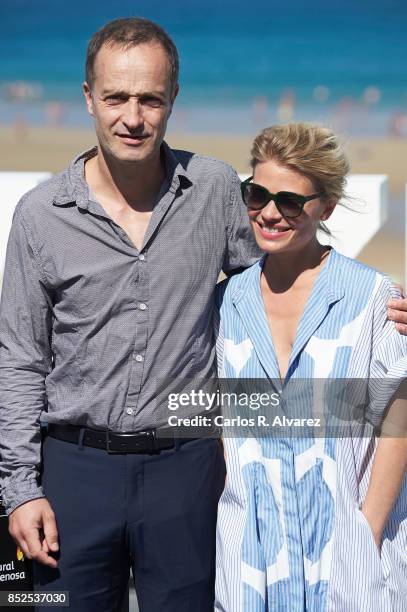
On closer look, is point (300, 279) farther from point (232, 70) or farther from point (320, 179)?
point (232, 70)

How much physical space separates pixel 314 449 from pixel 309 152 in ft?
2.20

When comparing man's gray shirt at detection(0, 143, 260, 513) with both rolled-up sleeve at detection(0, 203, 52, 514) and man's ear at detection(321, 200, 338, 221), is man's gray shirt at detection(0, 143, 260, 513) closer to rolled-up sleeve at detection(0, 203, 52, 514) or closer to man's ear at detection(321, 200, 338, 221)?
rolled-up sleeve at detection(0, 203, 52, 514)

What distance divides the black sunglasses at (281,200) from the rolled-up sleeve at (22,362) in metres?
0.53

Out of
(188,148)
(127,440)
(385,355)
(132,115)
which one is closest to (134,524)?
(127,440)

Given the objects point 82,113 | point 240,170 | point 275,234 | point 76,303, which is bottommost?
point 76,303

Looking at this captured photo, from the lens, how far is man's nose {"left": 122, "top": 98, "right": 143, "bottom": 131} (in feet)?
6.86

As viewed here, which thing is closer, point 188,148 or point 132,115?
point 132,115

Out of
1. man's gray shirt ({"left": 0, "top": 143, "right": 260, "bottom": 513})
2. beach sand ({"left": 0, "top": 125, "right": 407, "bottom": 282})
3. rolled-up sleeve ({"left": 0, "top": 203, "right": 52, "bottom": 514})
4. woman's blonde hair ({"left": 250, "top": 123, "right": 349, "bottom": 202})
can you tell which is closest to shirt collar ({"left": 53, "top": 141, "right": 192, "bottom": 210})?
man's gray shirt ({"left": 0, "top": 143, "right": 260, "bottom": 513})

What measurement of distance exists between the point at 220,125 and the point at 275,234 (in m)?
1.88

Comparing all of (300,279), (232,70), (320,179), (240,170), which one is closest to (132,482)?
(300,279)

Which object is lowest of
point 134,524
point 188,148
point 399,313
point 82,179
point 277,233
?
point 134,524

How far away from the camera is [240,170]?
3.87 metres

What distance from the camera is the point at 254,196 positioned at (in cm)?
216

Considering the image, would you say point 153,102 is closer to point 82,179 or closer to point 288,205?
point 82,179
